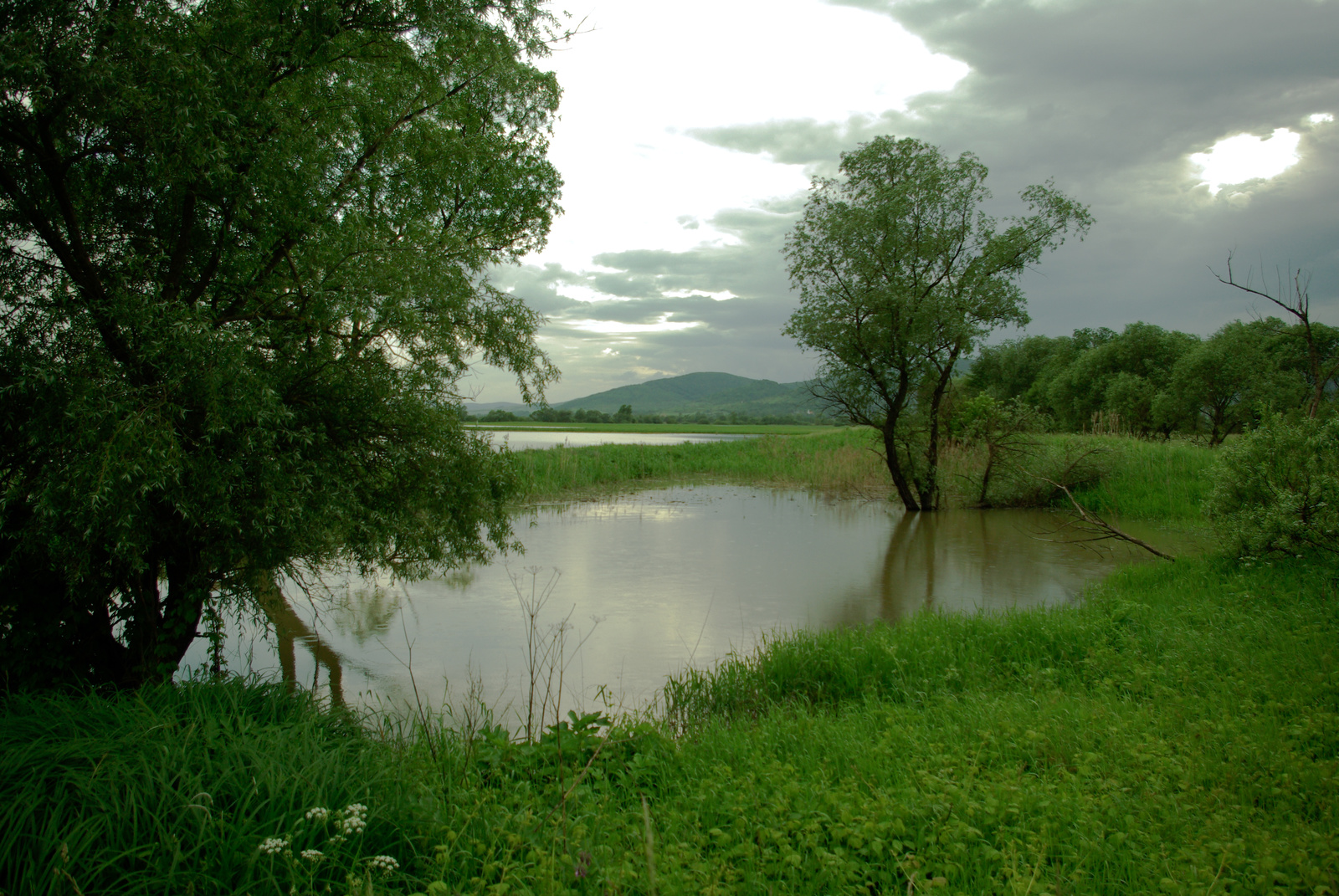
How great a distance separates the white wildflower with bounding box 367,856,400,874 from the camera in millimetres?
2517

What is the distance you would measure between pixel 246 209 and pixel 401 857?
467 centimetres

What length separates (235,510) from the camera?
4.55m

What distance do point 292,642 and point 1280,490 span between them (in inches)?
435

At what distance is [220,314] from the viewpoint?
5.36 m

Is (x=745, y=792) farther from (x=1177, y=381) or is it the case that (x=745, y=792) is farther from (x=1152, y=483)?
(x=1177, y=381)

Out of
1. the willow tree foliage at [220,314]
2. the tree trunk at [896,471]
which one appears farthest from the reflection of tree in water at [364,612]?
the tree trunk at [896,471]

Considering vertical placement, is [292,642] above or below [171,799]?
below

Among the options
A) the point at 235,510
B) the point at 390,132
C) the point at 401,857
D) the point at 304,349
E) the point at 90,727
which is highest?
the point at 390,132

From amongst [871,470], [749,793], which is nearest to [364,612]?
[749,793]

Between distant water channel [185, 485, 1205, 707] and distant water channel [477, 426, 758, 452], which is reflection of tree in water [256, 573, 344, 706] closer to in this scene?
distant water channel [185, 485, 1205, 707]

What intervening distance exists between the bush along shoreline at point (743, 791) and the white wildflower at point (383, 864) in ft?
0.09

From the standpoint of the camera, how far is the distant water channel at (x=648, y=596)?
23.0 ft

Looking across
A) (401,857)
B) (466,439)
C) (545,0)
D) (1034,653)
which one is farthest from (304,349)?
(1034,653)

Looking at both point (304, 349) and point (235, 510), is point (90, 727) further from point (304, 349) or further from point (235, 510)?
point (304, 349)
